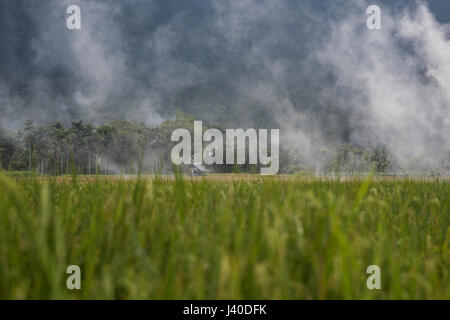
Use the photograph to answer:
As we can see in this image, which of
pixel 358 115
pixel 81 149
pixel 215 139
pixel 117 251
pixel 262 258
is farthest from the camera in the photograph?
pixel 358 115

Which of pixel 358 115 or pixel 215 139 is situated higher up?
pixel 358 115

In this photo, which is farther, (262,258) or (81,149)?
(81,149)

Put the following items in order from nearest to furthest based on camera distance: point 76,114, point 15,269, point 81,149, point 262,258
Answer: point 15,269 → point 262,258 → point 81,149 → point 76,114

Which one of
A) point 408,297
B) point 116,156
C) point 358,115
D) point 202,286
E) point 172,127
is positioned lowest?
point 408,297

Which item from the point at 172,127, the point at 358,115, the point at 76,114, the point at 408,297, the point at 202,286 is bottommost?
the point at 408,297

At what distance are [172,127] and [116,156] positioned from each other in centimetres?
2370

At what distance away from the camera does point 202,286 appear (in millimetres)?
1275

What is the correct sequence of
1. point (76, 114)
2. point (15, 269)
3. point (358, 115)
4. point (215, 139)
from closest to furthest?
point (15, 269), point (215, 139), point (358, 115), point (76, 114)

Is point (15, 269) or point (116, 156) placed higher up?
point (116, 156)
